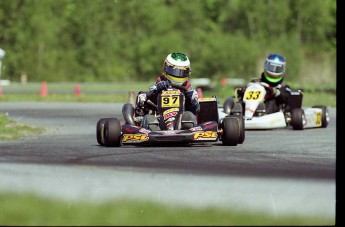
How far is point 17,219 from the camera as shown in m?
8.00

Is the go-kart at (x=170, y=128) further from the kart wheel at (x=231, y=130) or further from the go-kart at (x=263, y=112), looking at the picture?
the go-kart at (x=263, y=112)

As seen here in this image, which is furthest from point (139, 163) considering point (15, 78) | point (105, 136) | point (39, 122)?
point (15, 78)

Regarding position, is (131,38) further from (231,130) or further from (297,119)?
(231,130)

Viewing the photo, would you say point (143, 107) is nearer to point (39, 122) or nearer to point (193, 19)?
point (39, 122)

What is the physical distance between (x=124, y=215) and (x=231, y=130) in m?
7.07

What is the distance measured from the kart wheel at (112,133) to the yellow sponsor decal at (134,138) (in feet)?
0.28

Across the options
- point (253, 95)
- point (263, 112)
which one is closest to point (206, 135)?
point (253, 95)

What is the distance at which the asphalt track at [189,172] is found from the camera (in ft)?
30.3

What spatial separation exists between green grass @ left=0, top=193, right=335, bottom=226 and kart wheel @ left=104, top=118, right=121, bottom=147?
235 inches

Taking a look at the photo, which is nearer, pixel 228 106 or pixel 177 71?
pixel 177 71

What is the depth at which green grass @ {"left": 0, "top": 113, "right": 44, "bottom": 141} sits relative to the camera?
1745cm

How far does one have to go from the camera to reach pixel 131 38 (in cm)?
7462

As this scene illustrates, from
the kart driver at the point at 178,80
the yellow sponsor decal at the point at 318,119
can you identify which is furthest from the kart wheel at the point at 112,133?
the yellow sponsor decal at the point at 318,119

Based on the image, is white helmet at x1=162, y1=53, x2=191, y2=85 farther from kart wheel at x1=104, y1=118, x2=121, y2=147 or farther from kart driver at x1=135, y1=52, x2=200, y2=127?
kart wheel at x1=104, y1=118, x2=121, y2=147
